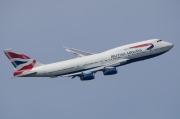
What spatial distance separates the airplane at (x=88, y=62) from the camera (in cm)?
15225

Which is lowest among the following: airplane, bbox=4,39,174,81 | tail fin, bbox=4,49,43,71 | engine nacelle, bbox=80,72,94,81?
engine nacelle, bbox=80,72,94,81

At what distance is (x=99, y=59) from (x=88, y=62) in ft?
11.2

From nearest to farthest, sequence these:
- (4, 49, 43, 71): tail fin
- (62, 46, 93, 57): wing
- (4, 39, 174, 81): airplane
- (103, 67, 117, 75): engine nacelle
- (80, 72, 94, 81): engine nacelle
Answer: (80, 72, 94, 81): engine nacelle
(103, 67, 117, 75): engine nacelle
(4, 39, 174, 81): airplane
(4, 49, 43, 71): tail fin
(62, 46, 93, 57): wing

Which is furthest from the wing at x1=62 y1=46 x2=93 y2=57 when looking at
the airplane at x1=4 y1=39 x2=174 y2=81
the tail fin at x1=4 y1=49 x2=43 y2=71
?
the tail fin at x1=4 y1=49 x2=43 y2=71

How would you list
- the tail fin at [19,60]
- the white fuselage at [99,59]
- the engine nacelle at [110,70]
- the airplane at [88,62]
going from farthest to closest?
1. the tail fin at [19,60]
2. the white fuselage at [99,59]
3. the airplane at [88,62]
4. the engine nacelle at [110,70]

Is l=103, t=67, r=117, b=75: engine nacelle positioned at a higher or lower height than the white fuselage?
lower

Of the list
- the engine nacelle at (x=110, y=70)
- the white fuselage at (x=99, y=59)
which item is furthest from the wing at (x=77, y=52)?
the engine nacelle at (x=110, y=70)

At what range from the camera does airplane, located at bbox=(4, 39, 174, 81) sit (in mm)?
152250

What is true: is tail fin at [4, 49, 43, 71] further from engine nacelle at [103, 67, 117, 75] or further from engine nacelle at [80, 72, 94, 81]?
engine nacelle at [103, 67, 117, 75]

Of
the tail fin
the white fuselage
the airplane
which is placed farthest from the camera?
the tail fin

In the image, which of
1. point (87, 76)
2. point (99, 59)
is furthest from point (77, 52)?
point (87, 76)

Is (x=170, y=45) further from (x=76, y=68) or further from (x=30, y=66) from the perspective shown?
(x=30, y=66)

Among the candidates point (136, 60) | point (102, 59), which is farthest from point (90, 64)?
point (136, 60)

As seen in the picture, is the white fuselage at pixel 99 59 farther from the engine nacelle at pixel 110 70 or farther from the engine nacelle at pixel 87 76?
the engine nacelle at pixel 110 70
